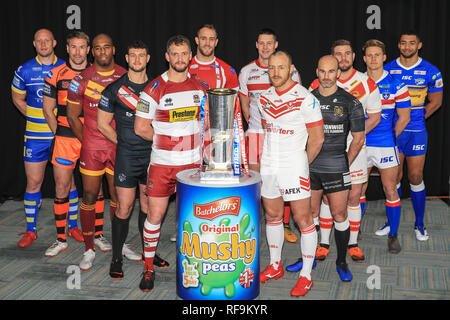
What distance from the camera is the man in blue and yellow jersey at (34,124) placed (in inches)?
208

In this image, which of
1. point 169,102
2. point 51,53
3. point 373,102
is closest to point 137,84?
point 169,102

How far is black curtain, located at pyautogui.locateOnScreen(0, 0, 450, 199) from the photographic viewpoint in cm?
643

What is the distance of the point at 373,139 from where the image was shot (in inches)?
197

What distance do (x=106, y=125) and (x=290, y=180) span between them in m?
1.49

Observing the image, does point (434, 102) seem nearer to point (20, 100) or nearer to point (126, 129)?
point (126, 129)

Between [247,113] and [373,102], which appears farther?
[247,113]

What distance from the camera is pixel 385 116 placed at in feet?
16.2

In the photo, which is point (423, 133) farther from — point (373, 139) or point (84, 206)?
point (84, 206)

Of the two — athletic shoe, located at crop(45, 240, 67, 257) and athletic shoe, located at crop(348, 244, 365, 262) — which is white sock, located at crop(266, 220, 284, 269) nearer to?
athletic shoe, located at crop(348, 244, 365, 262)

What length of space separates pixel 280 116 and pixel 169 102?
79 centimetres

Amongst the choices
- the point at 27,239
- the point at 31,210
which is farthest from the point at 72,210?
the point at 27,239

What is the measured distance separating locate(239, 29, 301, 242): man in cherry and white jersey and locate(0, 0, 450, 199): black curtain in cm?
113

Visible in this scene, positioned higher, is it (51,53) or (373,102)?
(51,53)

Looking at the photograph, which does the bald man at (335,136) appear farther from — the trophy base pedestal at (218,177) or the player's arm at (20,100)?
the player's arm at (20,100)
